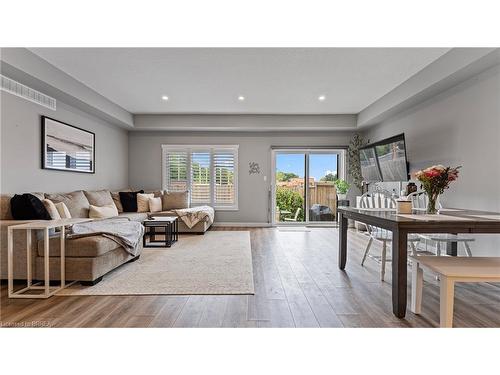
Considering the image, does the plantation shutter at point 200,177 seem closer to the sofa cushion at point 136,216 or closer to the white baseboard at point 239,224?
the white baseboard at point 239,224

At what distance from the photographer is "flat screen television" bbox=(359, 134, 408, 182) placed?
4.57 m

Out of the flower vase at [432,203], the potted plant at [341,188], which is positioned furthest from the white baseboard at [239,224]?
the flower vase at [432,203]

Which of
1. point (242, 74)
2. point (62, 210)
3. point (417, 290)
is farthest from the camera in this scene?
point (242, 74)

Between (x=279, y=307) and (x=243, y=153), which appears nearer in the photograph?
(x=279, y=307)

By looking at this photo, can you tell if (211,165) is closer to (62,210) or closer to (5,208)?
(62,210)

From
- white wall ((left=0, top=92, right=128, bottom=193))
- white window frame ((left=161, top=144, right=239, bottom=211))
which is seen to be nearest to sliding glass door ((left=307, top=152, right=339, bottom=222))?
white window frame ((left=161, top=144, right=239, bottom=211))

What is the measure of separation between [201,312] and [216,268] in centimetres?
117

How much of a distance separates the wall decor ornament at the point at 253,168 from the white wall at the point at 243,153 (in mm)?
75

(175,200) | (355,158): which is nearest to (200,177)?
(175,200)

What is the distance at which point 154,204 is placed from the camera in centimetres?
602

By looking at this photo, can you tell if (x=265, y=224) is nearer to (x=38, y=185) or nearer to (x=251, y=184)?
(x=251, y=184)

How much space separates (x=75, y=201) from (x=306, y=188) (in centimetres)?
513

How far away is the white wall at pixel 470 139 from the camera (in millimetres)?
3199
